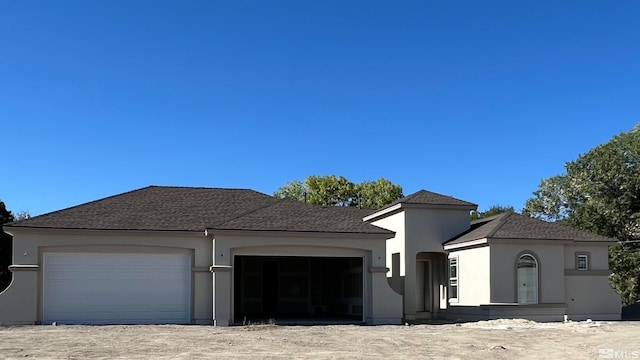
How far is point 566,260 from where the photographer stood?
1156 inches

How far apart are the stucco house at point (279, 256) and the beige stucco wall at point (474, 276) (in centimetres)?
7

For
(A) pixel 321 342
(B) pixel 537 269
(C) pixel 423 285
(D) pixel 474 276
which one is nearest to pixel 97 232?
(A) pixel 321 342

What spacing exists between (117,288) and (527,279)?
1576cm

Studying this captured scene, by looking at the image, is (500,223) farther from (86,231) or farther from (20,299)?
(20,299)

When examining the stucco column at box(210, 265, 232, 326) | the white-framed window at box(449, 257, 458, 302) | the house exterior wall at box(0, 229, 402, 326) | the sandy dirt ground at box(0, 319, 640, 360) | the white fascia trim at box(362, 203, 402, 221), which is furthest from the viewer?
the white fascia trim at box(362, 203, 402, 221)

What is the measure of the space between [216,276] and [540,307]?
12735 millimetres

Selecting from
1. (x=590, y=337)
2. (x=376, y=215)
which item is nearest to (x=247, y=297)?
(x=376, y=215)

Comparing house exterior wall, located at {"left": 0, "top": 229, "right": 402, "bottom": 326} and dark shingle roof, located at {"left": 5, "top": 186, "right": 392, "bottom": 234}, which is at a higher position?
dark shingle roof, located at {"left": 5, "top": 186, "right": 392, "bottom": 234}

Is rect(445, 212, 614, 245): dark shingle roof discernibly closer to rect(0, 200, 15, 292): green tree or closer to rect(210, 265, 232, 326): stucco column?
rect(210, 265, 232, 326): stucco column

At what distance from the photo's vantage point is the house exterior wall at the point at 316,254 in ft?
84.5

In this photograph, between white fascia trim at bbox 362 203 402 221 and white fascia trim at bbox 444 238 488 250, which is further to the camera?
white fascia trim at bbox 362 203 402 221

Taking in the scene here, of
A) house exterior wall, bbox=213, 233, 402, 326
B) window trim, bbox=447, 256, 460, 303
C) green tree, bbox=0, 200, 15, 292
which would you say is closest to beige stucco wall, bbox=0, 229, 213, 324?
house exterior wall, bbox=213, 233, 402, 326

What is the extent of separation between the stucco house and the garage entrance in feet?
0.75

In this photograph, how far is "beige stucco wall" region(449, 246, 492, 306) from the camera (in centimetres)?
2758
